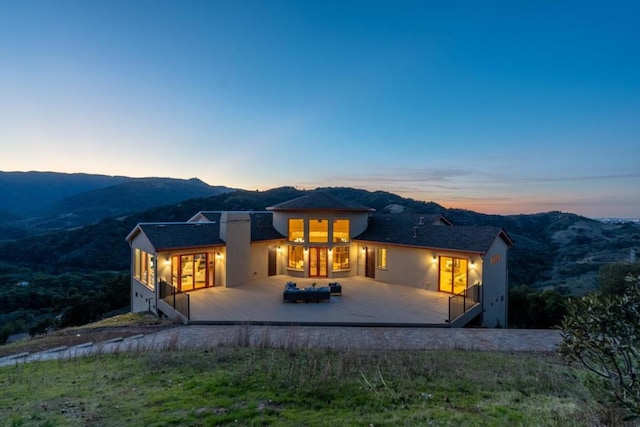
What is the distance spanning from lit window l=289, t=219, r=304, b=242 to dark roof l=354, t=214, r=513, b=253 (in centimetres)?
365

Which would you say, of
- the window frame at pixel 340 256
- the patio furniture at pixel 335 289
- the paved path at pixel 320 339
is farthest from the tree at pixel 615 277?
the patio furniture at pixel 335 289

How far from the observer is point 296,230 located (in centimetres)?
1994

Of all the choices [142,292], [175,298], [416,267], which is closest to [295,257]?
[416,267]

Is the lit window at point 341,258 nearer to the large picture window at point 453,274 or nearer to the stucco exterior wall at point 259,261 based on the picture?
the stucco exterior wall at point 259,261

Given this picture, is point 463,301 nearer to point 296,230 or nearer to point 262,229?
point 296,230

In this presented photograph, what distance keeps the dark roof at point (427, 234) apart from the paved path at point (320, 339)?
4.52 m

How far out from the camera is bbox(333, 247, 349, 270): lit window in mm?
19516

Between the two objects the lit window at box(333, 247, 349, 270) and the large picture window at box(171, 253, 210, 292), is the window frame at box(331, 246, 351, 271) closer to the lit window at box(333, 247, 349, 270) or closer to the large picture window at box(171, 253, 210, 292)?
the lit window at box(333, 247, 349, 270)

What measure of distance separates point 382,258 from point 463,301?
607 cm

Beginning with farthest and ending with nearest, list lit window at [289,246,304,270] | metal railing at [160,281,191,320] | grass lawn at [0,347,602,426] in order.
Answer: lit window at [289,246,304,270] < metal railing at [160,281,191,320] < grass lawn at [0,347,602,426]

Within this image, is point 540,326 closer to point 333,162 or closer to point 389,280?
point 389,280

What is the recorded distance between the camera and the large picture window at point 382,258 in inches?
727

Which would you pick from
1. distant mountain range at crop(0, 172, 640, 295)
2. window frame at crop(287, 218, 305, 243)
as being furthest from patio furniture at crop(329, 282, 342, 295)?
distant mountain range at crop(0, 172, 640, 295)

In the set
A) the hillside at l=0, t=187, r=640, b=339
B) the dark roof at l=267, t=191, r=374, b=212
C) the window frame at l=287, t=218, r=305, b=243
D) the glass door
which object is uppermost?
the dark roof at l=267, t=191, r=374, b=212
